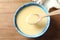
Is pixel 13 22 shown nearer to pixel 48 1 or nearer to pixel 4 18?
pixel 4 18

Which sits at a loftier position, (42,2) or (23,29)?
(42,2)

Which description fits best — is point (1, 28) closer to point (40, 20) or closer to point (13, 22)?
point (13, 22)

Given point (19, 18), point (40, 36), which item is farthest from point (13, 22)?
point (40, 36)

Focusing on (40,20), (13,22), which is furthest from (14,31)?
(40,20)
